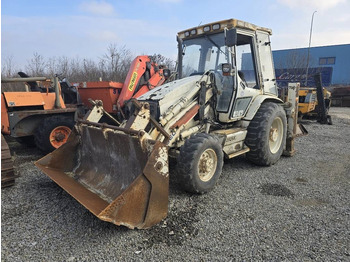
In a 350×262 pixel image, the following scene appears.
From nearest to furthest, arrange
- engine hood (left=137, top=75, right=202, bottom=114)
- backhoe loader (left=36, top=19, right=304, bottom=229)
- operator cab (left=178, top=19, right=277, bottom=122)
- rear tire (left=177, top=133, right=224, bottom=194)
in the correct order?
1. backhoe loader (left=36, top=19, right=304, bottom=229)
2. rear tire (left=177, top=133, right=224, bottom=194)
3. engine hood (left=137, top=75, right=202, bottom=114)
4. operator cab (left=178, top=19, right=277, bottom=122)

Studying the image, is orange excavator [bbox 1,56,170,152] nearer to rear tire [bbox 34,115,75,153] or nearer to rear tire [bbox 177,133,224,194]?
rear tire [bbox 34,115,75,153]

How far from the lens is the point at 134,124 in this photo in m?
3.44

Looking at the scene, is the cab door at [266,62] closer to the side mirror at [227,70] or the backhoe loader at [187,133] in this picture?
the backhoe loader at [187,133]

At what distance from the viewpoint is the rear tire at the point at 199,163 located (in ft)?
12.1

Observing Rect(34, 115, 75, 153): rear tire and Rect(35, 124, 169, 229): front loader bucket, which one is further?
Rect(34, 115, 75, 153): rear tire

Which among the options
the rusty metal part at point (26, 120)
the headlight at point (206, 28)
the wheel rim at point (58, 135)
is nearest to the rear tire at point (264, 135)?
the headlight at point (206, 28)

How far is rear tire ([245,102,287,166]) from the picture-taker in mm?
4957

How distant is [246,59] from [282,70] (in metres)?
25.9

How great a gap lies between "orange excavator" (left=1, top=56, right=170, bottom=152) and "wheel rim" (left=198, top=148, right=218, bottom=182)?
2525mm

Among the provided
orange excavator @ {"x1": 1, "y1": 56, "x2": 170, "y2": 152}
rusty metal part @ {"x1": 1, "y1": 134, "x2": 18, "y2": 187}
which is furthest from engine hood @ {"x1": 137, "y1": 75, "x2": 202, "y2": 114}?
rusty metal part @ {"x1": 1, "y1": 134, "x2": 18, "y2": 187}

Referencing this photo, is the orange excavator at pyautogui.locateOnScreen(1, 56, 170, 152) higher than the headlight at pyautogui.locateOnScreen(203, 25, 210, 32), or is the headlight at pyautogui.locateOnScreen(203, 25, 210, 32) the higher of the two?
the headlight at pyautogui.locateOnScreen(203, 25, 210, 32)

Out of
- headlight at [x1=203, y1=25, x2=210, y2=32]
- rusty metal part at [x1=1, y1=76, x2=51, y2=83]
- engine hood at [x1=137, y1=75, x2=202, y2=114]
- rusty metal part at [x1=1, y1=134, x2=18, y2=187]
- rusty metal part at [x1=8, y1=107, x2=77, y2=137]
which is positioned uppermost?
headlight at [x1=203, y1=25, x2=210, y2=32]

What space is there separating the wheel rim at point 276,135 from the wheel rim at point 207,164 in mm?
2067

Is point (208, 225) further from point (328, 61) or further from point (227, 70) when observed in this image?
point (328, 61)
